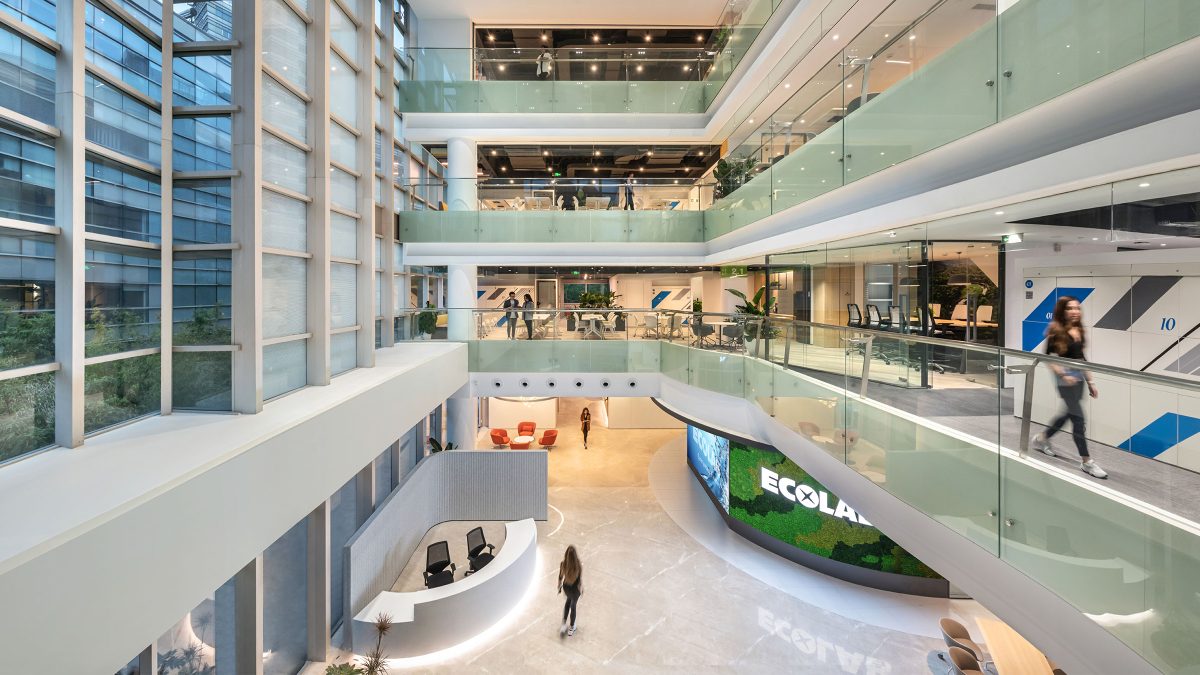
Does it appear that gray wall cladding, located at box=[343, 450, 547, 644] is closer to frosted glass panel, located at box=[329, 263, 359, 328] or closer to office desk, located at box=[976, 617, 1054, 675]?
frosted glass panel, located at box=[329, 263, 359, 328]

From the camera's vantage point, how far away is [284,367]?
19.9 feet

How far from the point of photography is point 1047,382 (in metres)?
3.04

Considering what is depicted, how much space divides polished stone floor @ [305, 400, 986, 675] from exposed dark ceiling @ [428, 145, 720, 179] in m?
10.5

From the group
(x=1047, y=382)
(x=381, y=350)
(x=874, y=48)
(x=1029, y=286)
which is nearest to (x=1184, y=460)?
(x=1047, y=382)

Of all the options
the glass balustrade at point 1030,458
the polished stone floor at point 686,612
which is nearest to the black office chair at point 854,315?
the glass balustrade at point 1030,458

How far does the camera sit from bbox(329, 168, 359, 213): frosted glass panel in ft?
23.5

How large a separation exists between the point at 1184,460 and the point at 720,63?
35.6ft

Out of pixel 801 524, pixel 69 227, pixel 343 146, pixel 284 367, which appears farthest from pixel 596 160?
pixel 69 227

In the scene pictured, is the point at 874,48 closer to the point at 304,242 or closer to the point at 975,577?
the point at 975,577

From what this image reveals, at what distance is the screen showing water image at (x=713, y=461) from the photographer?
36.6ft

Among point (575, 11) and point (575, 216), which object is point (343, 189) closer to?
point (575, 216)

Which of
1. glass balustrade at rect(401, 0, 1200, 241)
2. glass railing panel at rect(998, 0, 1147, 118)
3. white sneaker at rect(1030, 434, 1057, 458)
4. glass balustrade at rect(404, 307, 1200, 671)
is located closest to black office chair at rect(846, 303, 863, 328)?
glass balustrade at rect(404, 307, 1200, 671)

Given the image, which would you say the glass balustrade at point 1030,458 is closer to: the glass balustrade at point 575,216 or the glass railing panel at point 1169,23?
the glass railing panel at point 1169,23

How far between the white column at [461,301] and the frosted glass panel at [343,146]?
4385 millimetres
